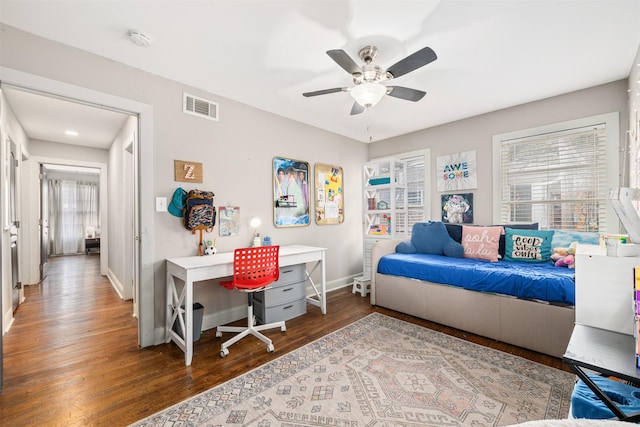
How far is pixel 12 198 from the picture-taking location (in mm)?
3340

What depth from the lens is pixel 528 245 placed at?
9.74 ft

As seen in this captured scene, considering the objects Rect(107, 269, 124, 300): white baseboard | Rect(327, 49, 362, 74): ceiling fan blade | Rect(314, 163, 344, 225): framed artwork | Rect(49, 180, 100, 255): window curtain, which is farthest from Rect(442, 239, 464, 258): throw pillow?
Rect(49, 180, 100, 255): window curtain

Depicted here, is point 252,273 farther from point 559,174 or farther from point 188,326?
point 559,174

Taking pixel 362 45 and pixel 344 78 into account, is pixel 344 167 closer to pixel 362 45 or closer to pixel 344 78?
pixel 344 78

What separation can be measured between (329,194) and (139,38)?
291 cm

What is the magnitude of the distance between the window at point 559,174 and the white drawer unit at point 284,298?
2.68 metres

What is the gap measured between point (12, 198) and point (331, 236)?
4095 millimetres

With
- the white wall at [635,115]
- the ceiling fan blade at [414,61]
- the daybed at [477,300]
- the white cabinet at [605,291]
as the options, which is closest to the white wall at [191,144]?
the daybed at [477,300]

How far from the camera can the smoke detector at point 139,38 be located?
6.65 ft

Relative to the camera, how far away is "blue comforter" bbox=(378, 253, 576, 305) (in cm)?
230

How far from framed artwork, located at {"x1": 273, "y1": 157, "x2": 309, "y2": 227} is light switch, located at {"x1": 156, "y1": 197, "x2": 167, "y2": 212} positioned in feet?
4.23

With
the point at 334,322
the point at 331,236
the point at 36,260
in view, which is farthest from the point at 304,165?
the point at 36,260

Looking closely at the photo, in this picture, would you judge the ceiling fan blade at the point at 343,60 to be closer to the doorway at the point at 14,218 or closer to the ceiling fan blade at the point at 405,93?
the ceiling fan blade at the point at 405,93

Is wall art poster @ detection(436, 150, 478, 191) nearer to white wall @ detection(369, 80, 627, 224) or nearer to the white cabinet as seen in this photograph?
white wall @ detection(369, 80, 627, 224)
